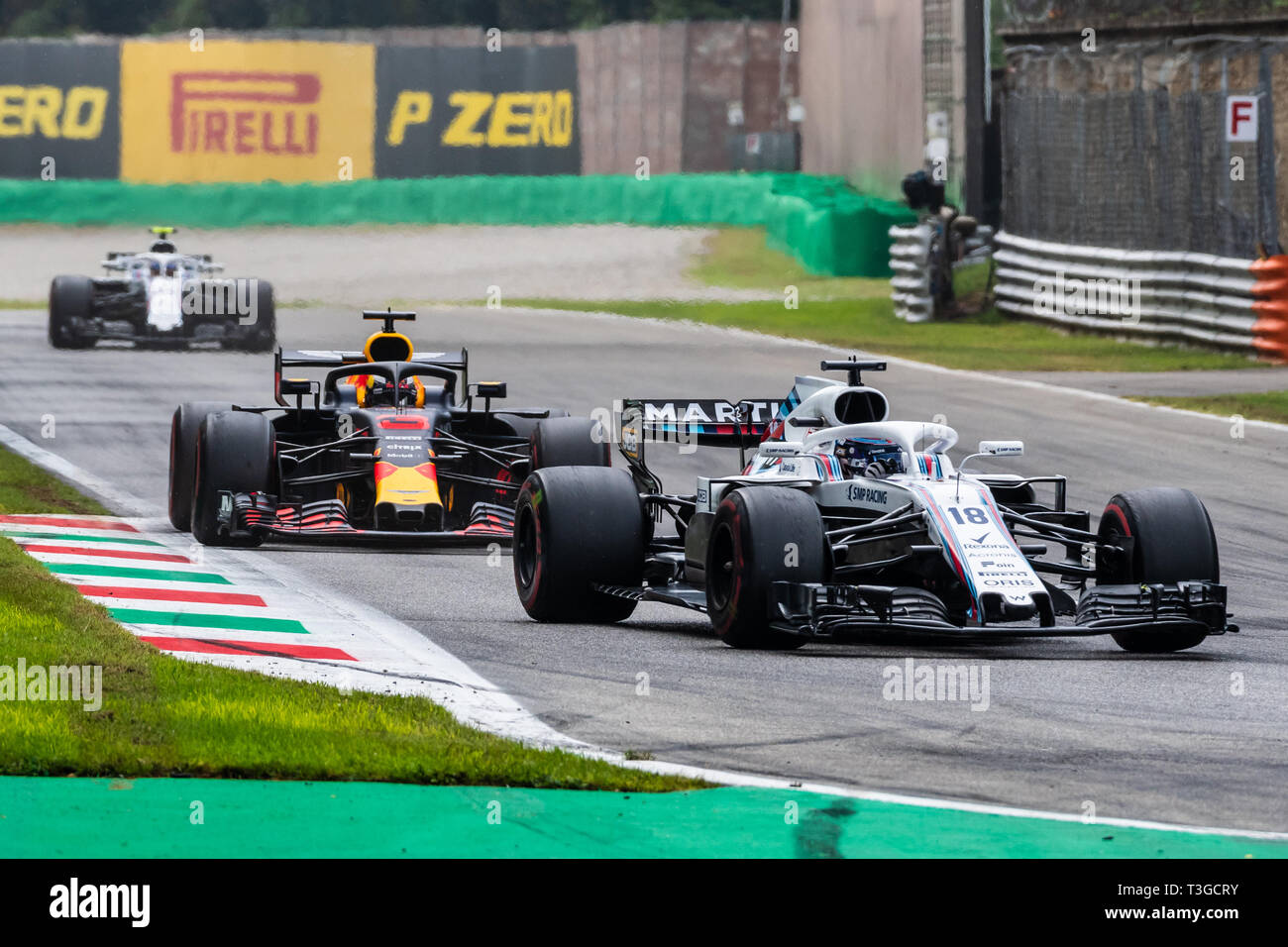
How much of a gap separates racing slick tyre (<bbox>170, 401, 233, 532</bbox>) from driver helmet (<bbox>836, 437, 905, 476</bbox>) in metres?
5.83

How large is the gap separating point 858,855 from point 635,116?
47.4 meters

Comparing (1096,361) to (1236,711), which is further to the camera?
(1096,361)

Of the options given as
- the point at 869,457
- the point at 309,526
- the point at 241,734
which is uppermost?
the point at 869,457

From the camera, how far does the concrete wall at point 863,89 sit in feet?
143

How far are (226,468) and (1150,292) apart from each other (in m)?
18.0

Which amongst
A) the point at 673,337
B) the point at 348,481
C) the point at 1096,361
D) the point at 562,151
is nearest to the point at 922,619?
the point at 348,481

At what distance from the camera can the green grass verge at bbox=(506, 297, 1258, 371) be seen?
96.1ft

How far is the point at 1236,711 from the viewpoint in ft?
32.2

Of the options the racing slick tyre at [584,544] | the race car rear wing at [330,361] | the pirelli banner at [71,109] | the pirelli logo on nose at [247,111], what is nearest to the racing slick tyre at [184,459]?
the race car rear wing at [330,361]

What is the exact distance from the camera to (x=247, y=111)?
51.7 m

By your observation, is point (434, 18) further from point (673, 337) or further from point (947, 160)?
point (673, 337)

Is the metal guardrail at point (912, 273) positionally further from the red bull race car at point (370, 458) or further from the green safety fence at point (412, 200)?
the red bull race car at point (370, 458)

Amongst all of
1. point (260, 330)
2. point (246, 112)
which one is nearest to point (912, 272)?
point (260, 330)

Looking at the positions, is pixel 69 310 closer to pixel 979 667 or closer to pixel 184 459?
pixel 184 459
